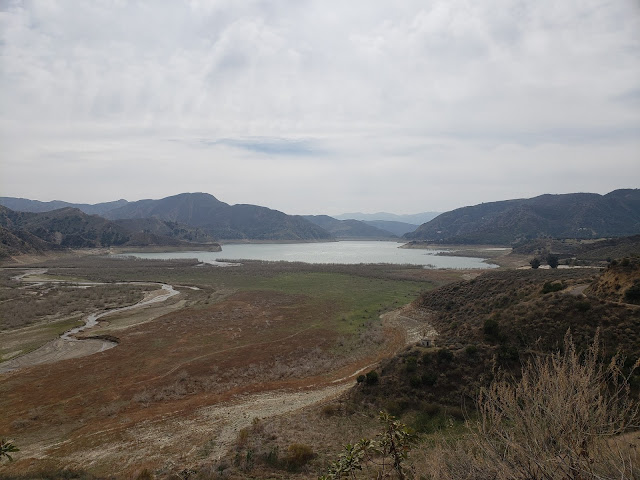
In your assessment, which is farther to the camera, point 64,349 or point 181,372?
point 64,349

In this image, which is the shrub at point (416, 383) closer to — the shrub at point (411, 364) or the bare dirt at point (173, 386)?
the shrub at point (411, 364)

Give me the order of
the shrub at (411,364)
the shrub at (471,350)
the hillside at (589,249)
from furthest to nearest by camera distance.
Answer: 1. the hillside at (589,249)
2. the shrub at (471,350)
3. the shrub at (411,364)

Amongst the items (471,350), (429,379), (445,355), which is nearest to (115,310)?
(429,379)

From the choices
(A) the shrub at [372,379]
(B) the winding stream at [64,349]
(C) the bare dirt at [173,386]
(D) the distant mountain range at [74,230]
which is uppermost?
(D) the distant mountain range at [74,230]

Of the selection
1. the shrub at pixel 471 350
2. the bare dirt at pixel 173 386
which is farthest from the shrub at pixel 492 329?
the bare dirt at pixel 173 386

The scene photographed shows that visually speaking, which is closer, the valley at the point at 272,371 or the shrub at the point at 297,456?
the shrub at the point at 297,456

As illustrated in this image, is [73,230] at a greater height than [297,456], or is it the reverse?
[73,230]

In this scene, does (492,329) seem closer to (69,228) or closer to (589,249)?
(589,249)

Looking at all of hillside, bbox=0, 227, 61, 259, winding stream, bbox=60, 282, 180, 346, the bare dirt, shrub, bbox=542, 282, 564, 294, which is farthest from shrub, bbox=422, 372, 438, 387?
hillside, bbox=0, 227, 61, 259

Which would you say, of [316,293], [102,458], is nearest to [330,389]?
[102,458]

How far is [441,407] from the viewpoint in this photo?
15867mm

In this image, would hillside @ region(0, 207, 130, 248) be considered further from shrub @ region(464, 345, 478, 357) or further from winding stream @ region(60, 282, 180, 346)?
shrub @ region(464, 345, 478, 357)

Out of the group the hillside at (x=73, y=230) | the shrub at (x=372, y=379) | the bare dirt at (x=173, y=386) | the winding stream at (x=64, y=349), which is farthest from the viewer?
the hillside at (x=73, y=230)

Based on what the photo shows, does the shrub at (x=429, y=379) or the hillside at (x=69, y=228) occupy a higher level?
the hillside at (x=69, y=228)
